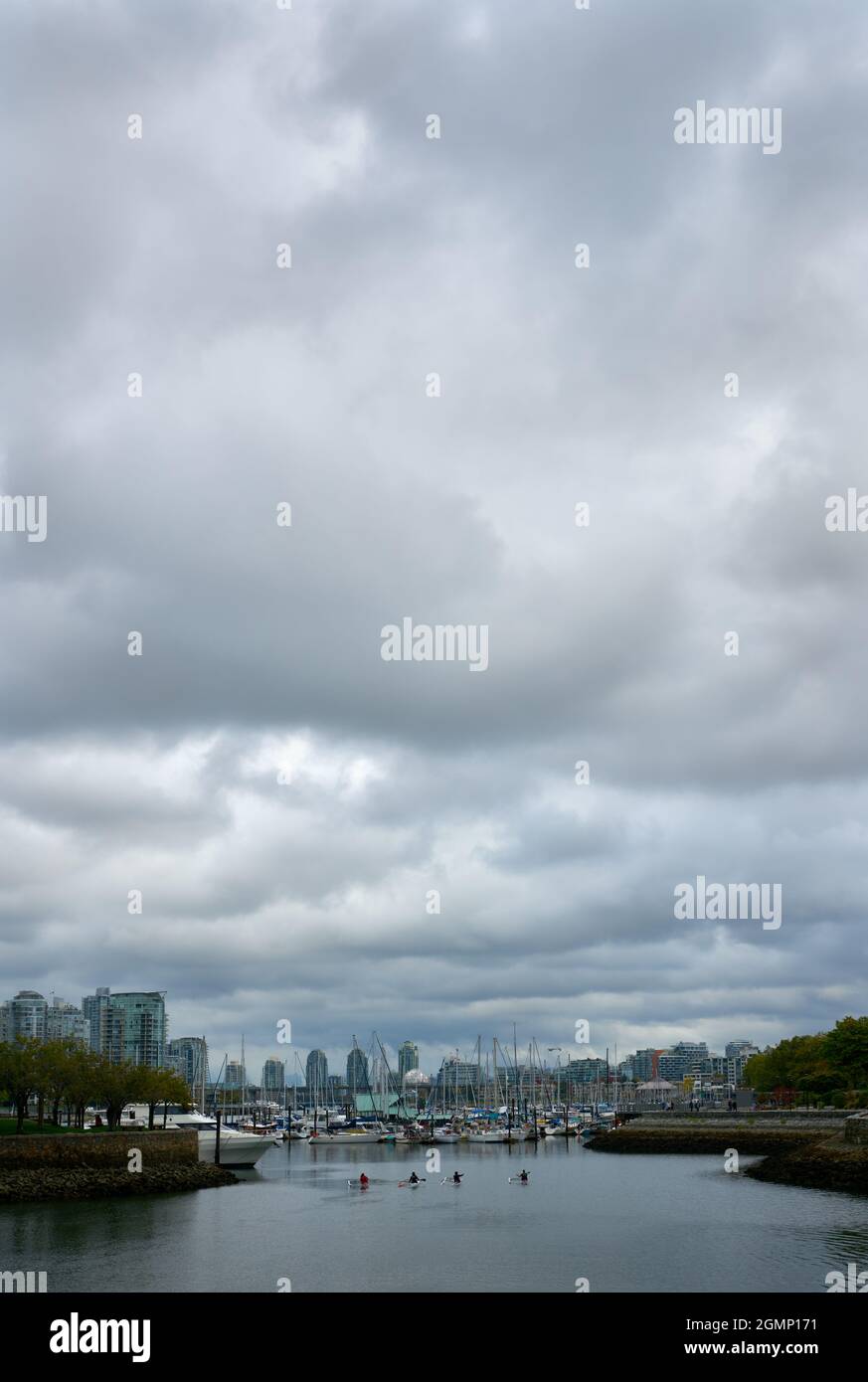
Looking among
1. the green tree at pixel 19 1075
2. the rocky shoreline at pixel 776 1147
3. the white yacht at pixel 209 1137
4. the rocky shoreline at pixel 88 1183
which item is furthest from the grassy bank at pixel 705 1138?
the green tree at pixel 19 1075

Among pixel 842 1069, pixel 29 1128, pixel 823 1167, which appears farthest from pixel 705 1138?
pixel 29 1128

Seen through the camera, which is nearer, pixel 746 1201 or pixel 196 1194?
pixel 746 1201

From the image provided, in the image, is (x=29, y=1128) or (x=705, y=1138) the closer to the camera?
(x=29, y=1128)

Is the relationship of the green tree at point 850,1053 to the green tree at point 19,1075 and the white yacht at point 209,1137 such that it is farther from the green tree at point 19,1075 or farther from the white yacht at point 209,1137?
the green tree at point 19,1075

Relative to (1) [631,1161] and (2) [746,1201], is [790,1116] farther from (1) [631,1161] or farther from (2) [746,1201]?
(2) [746,1201]

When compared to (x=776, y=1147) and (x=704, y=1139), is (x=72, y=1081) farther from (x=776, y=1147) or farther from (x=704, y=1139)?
(x=704, y=1139)

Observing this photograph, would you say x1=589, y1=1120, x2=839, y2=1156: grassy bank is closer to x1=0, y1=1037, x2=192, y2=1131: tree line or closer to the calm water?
the calm water
